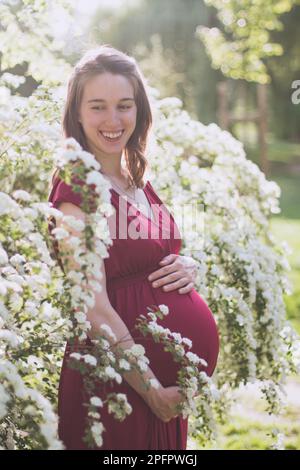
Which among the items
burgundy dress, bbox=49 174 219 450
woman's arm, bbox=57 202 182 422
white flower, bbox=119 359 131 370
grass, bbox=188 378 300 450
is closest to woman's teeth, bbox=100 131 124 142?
burgundy dress, bbox=49 174 219 450

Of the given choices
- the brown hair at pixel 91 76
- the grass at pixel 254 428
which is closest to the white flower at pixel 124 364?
the brown hair at pixel 91 76

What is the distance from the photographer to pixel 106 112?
8.12ft

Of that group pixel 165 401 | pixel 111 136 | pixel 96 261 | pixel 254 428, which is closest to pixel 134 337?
pixel 165 401

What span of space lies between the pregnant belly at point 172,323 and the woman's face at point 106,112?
0.55 m

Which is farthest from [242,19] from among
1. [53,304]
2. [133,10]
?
[133,10]

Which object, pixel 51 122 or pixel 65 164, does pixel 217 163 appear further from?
pixel 65 164

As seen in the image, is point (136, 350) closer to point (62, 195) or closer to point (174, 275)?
point (174, 275)

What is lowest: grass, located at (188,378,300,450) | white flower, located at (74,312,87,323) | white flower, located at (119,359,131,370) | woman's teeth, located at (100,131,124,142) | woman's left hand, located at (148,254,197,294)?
grass, located at (188,378,300,450)

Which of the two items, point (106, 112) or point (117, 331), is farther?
point (106, 112)

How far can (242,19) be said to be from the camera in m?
8.06

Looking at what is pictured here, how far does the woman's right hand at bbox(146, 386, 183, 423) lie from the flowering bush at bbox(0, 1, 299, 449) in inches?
3.2

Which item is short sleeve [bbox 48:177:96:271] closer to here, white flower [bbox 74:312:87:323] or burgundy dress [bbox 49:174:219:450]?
burgundy dress [bbox 49:174:219:450]

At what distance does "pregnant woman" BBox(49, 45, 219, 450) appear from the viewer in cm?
237

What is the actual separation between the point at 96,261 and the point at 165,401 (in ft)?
2.21
